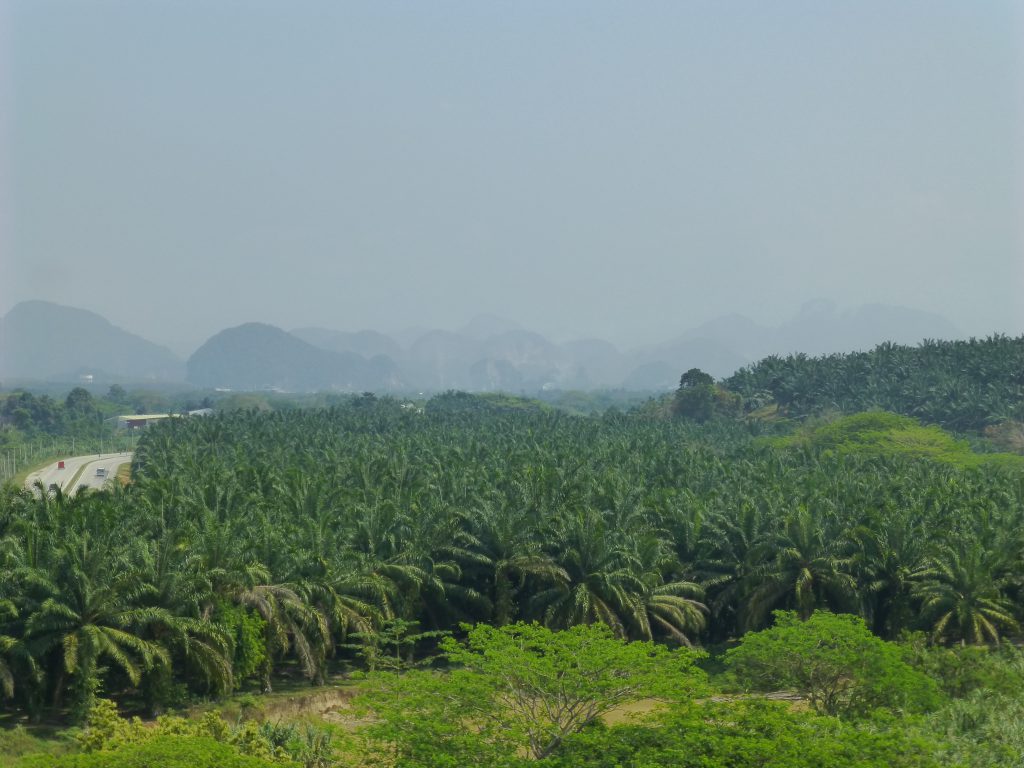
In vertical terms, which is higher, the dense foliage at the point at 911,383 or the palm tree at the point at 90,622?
the dense foliage at the point at 911,383

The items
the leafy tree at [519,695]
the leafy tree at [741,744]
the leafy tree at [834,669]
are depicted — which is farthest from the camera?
the leafy tree at [834,669]

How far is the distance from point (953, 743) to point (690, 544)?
862 inches

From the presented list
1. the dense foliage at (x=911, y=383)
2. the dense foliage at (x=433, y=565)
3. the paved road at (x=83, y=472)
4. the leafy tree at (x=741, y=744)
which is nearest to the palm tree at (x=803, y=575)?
the dense foliage at (x=433, y=565)

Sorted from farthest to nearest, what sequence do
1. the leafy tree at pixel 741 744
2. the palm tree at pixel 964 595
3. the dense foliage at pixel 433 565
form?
the palm tree at pixel 964 595
the dense foliage at pixel 433 565
the leafy tree at pixel 741 744

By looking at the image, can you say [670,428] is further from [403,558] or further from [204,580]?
[204,580]

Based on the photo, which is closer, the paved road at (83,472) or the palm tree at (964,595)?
the palm tree at (964,595)

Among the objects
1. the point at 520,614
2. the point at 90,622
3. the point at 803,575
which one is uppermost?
the point at 90,622

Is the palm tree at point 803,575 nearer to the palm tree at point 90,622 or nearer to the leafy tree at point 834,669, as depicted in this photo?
the leafy tree at point 834,669

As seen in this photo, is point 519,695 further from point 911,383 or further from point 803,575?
point 911,383

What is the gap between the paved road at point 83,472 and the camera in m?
90.6

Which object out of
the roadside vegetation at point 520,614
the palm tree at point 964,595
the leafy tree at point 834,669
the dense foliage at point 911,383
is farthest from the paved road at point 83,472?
the dense foliage at point 911,383

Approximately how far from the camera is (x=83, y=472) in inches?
3925

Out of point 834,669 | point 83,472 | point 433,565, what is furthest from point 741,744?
point 83,472

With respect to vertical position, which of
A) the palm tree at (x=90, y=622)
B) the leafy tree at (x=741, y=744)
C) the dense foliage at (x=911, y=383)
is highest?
the dense foliage at (x=911, y=383)
